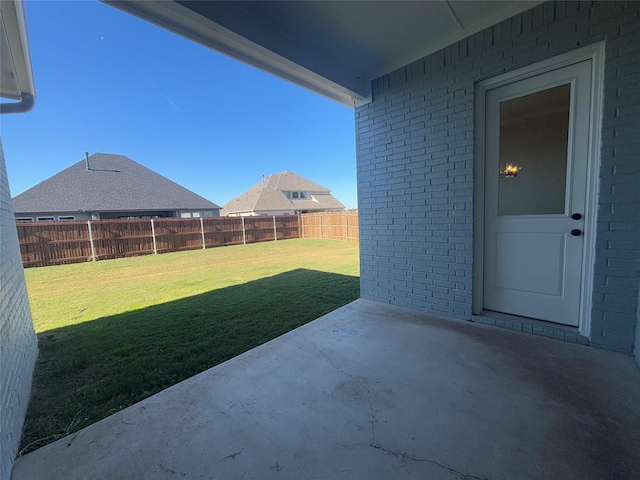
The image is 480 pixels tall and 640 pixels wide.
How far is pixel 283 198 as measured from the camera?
2623 centimetres

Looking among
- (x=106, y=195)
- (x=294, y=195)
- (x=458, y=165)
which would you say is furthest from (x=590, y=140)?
(x=294, y=195)

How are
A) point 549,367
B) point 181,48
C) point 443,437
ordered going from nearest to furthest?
point 443,437, point 549,367, point 181,48

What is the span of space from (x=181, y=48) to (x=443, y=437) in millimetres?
14606

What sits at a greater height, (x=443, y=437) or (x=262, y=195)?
(x=262, y=195)

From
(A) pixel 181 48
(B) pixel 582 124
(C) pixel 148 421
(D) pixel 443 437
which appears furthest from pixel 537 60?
(A) pixel 181 48

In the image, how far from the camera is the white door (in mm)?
2273

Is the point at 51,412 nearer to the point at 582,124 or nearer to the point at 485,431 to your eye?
the point at 485,431

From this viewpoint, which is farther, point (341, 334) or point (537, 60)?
point (341, 334)

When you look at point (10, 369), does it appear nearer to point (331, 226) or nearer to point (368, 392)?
point (368, 392)

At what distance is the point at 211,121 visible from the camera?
22234 millimetres

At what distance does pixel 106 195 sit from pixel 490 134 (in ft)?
61.5

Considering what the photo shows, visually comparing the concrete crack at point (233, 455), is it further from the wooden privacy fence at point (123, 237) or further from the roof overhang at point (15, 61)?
the wooden privacy fence at point (123, 237)

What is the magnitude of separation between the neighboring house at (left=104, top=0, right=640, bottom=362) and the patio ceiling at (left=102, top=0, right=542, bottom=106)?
13 mm

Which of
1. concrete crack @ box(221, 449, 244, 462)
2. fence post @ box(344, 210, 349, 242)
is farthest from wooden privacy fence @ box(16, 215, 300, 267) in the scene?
concrete crack @ box(221, 449, 244, 462)
